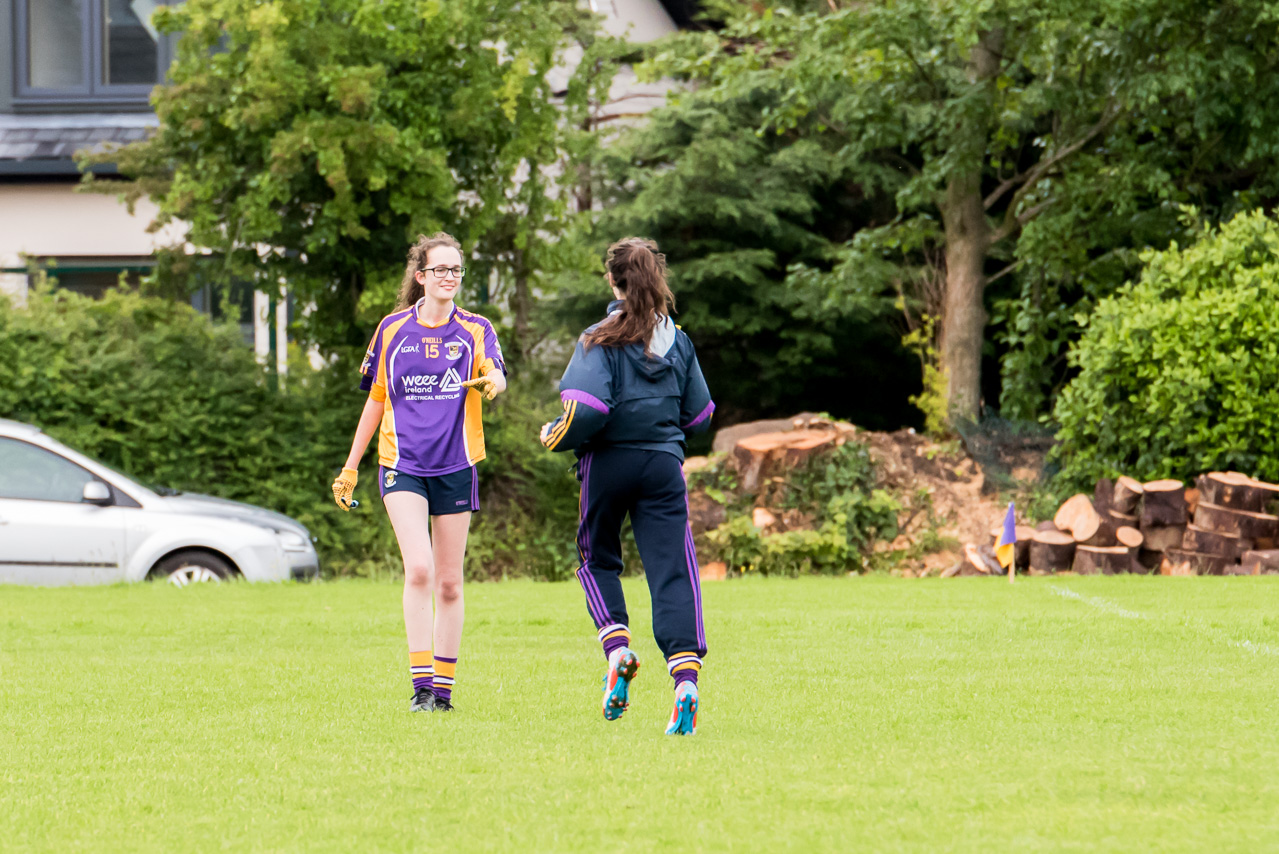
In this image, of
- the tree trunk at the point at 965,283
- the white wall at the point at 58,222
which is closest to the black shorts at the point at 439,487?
the tree trunk at the point at 965,283

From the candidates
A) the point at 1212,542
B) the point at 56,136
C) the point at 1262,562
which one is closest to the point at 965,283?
the point at 1212,542

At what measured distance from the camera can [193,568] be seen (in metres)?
14.0

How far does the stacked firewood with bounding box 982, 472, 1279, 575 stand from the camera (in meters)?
13.8

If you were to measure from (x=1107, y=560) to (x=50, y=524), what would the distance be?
30.8 ft

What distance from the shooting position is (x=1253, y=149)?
639 inches

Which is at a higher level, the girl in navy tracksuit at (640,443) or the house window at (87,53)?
the house window at (87,53)

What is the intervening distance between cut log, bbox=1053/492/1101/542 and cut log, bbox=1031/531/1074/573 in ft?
0.39

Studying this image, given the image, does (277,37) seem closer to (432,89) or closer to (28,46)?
(432,89)

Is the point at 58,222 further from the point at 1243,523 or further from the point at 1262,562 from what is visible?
the point at 1262,562

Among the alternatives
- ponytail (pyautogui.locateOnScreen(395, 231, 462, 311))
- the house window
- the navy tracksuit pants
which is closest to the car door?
ponytail (pyautogui.locateOnScreen(395, 231, 462, 311))

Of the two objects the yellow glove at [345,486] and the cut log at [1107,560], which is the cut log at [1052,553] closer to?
the cut log at [1107,560]

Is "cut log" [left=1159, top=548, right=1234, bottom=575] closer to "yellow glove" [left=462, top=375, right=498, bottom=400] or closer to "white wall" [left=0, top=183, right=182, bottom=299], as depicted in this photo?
"yellow glove" [left=462, top=375, right=498, bottom=400]

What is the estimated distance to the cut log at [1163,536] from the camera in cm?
1424

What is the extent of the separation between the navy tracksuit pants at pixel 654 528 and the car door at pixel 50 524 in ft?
28.2
